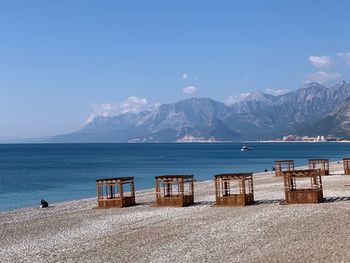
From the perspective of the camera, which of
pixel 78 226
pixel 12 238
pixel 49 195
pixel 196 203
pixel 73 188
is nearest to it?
pixel 12 238

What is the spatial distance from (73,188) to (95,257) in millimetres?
48771

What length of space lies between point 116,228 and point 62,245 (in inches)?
162

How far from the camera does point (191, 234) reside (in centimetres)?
2253

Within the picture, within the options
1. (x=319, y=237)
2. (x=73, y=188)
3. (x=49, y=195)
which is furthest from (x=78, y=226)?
(x=73, y=188)

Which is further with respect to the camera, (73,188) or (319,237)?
(73,188)

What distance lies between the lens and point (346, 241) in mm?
18453

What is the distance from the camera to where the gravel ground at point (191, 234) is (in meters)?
18.3

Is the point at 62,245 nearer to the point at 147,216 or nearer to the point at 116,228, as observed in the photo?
the point at 116,228

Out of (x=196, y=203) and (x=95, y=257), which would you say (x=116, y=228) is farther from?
(x=196, y=203)

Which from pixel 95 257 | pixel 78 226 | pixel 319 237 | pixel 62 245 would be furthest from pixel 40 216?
pixel 319 237

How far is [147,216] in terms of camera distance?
2958cm

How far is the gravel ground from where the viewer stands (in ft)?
60.1

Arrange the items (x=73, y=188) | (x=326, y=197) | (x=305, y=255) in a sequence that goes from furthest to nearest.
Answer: (x=73, y=188)
(x=326, y=197)
(x=305, y=255)

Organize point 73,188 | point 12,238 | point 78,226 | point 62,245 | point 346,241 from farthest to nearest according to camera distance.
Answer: point 73,188, point 78,226, point 12,238, point 62,245, point 346,241
